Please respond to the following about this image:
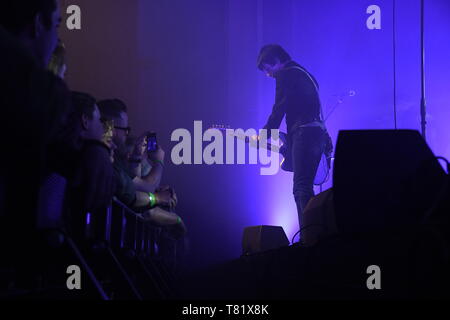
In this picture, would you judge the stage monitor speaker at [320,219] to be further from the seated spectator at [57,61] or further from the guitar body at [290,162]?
the guitar body at [290,162]

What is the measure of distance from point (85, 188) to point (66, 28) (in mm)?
4736

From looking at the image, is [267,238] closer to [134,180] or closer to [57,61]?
[134,180]

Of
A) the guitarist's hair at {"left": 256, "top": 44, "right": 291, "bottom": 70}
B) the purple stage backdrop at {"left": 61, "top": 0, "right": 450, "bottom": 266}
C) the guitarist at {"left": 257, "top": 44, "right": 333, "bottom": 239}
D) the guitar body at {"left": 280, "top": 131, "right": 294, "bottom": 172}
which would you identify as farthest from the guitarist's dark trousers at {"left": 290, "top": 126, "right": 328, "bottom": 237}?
the purple stage backdrop at {"left": 61, "top": 0, "right": 450, "bottom": 266}

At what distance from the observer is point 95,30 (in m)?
5.27

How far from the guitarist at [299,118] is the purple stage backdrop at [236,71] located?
209 centimetres

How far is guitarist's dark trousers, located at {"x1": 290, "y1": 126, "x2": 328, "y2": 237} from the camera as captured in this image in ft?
10.4

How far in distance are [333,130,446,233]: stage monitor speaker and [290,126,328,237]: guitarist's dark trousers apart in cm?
184

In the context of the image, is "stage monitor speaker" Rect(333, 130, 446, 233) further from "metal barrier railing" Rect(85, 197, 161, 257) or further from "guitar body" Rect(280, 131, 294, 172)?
"guitar body" Rect(280, 131, 294, 172)

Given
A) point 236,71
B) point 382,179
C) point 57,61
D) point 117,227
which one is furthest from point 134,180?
point 236,71

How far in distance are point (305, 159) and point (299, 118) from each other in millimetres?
302

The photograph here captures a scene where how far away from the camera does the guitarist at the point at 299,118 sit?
126 inches

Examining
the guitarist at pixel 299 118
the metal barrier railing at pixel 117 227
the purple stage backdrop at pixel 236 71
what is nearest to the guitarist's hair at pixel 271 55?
the guitarist at pixel 299 118
